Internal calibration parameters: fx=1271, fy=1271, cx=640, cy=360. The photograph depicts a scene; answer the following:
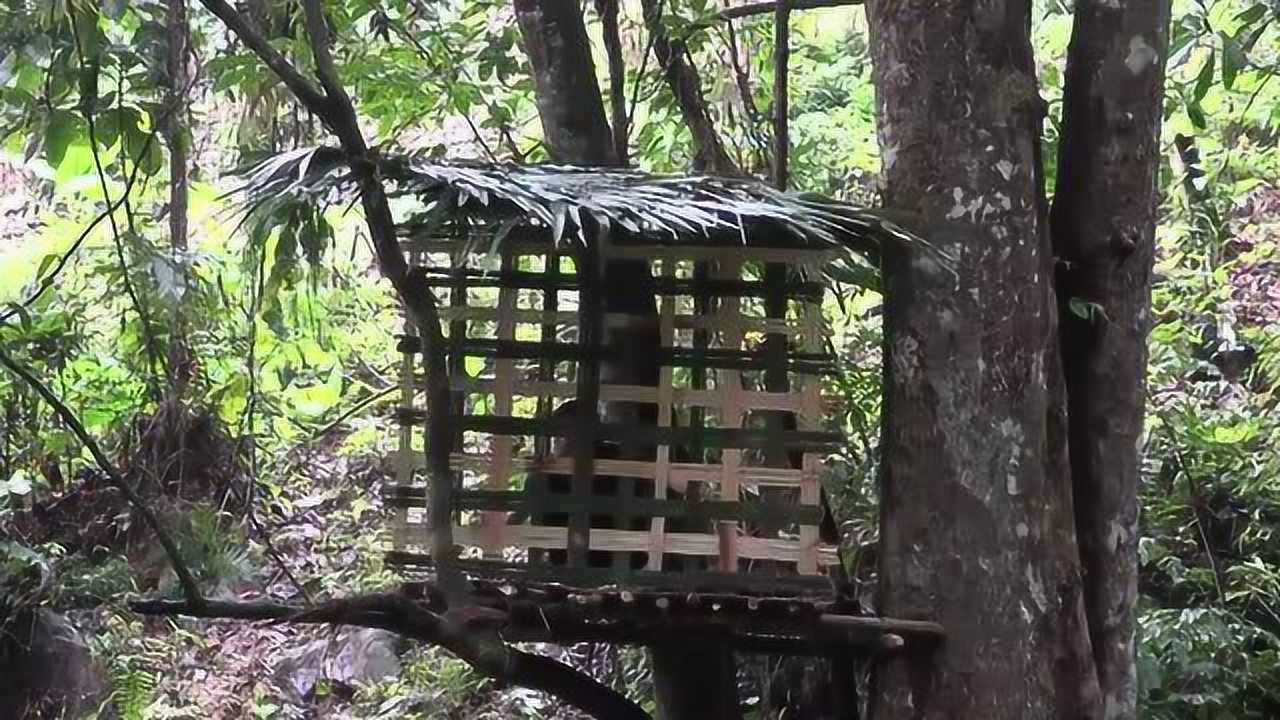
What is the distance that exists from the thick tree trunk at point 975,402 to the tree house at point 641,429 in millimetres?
116

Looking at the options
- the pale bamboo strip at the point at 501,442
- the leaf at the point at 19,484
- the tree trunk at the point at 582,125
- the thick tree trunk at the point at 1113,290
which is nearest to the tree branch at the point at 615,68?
the tree trunk at the point at 582,125

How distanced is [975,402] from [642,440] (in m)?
0.59

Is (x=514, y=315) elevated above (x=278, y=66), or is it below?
below

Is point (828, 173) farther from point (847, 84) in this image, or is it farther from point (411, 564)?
point (411, 564)

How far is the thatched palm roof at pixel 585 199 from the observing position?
177 centimetres

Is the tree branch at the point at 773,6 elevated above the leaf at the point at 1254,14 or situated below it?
above

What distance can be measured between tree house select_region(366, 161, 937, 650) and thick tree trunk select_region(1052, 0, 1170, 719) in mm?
490

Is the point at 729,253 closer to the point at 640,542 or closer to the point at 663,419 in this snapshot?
the point at 663,419

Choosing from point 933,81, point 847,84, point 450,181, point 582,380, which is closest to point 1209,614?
point 933,81

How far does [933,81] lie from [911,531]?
2.60 ft

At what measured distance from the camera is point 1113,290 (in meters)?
2.42

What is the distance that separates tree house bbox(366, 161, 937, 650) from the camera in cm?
202

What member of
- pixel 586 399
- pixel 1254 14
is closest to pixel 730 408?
pixel 586 399

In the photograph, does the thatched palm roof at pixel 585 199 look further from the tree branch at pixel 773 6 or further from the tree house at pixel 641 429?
the tree branch at pixel 773 6
